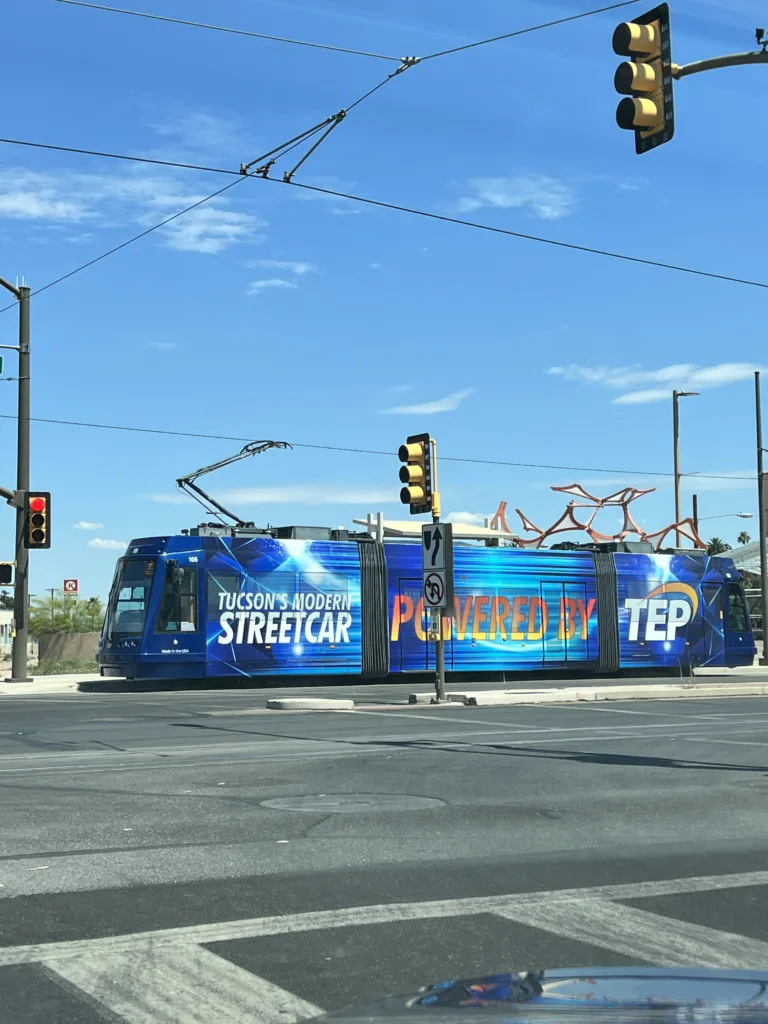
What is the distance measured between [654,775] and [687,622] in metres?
25.4

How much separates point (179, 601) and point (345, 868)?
21939mm

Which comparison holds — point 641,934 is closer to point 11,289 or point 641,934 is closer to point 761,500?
point 11,289

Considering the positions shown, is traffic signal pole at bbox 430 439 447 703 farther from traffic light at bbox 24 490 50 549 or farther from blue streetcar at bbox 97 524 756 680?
traffic light at bbox 24 490 50 549

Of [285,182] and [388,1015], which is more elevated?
[285,182]

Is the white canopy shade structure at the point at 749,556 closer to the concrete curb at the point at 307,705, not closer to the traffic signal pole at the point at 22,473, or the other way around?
the traffic signal pole at the point at 22,473

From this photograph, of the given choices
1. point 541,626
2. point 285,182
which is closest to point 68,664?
point 541,626

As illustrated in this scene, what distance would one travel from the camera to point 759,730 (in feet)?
56.1

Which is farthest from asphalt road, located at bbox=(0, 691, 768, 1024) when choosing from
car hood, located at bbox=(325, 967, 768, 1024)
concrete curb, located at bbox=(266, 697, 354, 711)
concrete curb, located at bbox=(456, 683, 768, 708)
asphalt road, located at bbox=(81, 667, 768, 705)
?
asphalt road, located at bbox=(81, 667, 768, 705)

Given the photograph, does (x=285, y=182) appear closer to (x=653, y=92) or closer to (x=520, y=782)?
(x=653, y=92)

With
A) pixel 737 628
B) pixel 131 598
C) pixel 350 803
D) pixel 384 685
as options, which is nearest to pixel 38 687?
pixel 131 598

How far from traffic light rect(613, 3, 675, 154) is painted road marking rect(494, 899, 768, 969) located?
25.0 feet

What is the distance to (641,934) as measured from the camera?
5.60m

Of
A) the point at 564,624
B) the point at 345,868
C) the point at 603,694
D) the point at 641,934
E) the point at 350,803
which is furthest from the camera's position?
the point at 564,624

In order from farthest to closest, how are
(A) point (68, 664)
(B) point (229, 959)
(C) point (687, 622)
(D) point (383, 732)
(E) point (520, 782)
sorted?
1. (A) point (68, 664)
2. (C) point (687, 622)
3. (D) point (383, 732)
4. (E) point (520, 782)
5. (B) point (229, 959)
